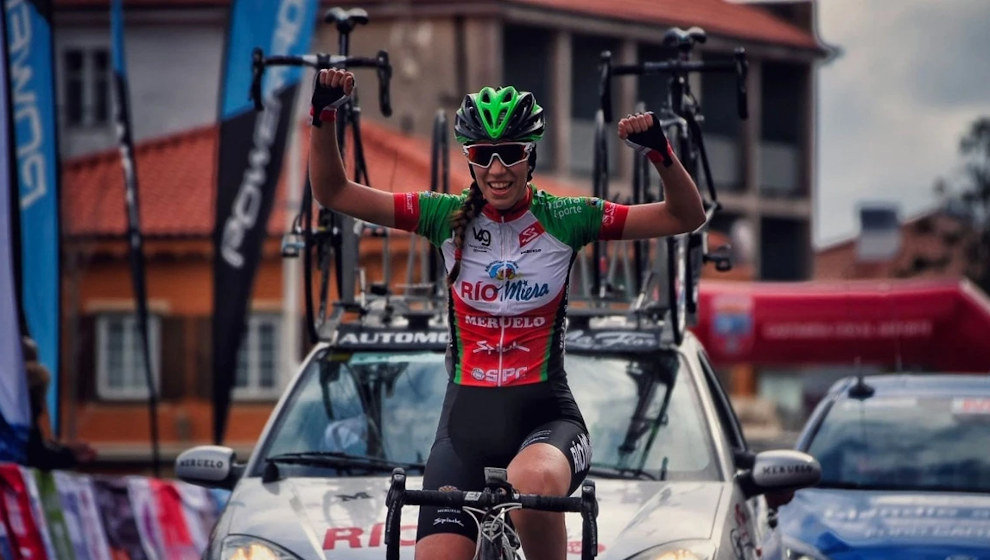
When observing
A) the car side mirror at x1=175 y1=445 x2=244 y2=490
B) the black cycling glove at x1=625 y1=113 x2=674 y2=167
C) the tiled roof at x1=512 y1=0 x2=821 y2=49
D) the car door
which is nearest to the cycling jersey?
the black cycling glove at x1=625 y1=113 x2=674 y2=167

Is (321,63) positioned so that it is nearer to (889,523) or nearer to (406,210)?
(889,523)

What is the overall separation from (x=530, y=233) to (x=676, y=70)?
10.5 ft

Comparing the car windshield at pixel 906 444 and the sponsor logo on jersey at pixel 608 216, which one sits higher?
the sponsor logo on jersey at pixel 608 216

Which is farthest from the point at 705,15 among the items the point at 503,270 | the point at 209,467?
the point at 503,270

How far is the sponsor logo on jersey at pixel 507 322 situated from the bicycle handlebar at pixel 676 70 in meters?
2.88

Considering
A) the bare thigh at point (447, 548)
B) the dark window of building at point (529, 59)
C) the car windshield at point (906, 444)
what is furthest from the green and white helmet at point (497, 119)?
the dark window of building at point (529, 59)

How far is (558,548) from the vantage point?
17.6ft

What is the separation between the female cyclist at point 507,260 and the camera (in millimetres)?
5367

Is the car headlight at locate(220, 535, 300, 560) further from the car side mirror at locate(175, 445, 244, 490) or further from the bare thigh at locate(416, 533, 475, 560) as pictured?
the bare thigh at locate(416, 533, 475, 560)

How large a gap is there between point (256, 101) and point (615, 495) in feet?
9.71

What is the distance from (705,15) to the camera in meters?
44.7

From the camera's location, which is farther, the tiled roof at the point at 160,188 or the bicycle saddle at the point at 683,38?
the tiled roof at the point at 160,188

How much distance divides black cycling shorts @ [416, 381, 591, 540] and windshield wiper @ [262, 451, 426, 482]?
4.80 ft

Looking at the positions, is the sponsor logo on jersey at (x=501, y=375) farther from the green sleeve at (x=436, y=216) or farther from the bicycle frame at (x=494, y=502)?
the bicycle frame at (x=494, y=502)
